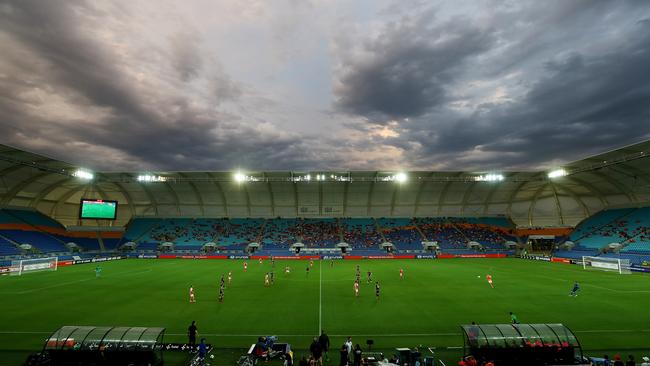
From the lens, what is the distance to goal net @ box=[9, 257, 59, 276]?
128ft

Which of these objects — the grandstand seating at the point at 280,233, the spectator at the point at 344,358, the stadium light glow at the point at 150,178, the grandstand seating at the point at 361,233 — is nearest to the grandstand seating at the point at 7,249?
the stadium light glow at the point at 150,178

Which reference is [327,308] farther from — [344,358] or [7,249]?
[7,249]

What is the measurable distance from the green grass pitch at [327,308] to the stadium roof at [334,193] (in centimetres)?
2706

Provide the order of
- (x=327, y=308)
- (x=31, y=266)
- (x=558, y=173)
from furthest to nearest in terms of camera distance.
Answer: (x=558, y=173) < (x=31, y=266) < (x=327, y=308)

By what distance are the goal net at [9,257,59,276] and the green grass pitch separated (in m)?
6.00

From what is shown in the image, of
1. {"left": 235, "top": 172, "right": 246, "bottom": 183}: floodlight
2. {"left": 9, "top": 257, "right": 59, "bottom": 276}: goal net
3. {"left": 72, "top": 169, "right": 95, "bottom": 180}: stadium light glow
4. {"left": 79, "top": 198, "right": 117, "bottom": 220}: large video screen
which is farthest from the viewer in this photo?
{"left": 235, "top": 172, "right": 246, "bottom": 183}: floodlight

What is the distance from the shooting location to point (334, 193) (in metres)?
69.4

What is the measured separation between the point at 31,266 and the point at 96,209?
13.7 meters

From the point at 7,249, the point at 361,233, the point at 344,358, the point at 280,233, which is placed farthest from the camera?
the point at 280,233

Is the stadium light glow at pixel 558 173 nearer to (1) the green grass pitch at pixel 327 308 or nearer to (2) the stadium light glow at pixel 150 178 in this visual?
(1) the green grass pitch at pixel 327 308

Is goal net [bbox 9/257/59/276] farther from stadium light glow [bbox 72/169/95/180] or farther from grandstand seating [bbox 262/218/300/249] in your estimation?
grandstand seating [bbox 262/218/300/249]

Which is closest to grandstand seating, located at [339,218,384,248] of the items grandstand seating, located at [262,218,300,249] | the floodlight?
grandstand seating, located at [262,218,300,249]

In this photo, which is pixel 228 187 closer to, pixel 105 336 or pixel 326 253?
pixel 326 253

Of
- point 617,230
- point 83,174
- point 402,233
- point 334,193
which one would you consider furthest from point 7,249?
point 617,230
